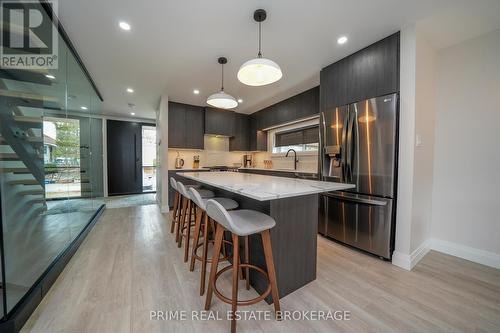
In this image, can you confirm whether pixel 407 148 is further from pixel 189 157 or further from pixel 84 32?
pixel 189 157

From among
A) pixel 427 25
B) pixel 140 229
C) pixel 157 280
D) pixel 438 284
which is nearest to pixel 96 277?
pixel 157 280

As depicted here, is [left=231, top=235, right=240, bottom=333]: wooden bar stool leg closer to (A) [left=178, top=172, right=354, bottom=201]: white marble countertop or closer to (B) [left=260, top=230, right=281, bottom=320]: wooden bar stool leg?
(B) [left=260, top=230, right=281, bottom=320]: wooden bar stool leg

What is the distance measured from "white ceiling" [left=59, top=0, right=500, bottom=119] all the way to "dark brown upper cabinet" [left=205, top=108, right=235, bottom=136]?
162 cm

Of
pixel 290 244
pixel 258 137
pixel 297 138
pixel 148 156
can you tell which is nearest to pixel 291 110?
pixel 297 138

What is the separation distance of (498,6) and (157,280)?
4025 mm

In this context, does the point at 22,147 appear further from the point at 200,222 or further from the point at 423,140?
the point at 423,140

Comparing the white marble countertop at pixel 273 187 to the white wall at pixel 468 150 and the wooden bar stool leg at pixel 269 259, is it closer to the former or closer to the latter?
the wooden bar stool leg at pixel 269 259

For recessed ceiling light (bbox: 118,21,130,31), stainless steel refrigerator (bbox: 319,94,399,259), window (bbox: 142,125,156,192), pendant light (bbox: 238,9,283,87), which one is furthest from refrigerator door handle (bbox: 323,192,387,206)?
window (bbox: 142,125,156,192)

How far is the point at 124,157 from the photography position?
6078 millimetres

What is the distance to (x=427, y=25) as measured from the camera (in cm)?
197

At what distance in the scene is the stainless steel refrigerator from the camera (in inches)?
83.0

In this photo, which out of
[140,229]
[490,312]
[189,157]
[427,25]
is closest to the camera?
[490,312]

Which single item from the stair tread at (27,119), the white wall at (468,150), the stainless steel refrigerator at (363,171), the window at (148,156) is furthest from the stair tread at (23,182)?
the white wall at (468,150)

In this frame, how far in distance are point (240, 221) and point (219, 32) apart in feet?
6.56
